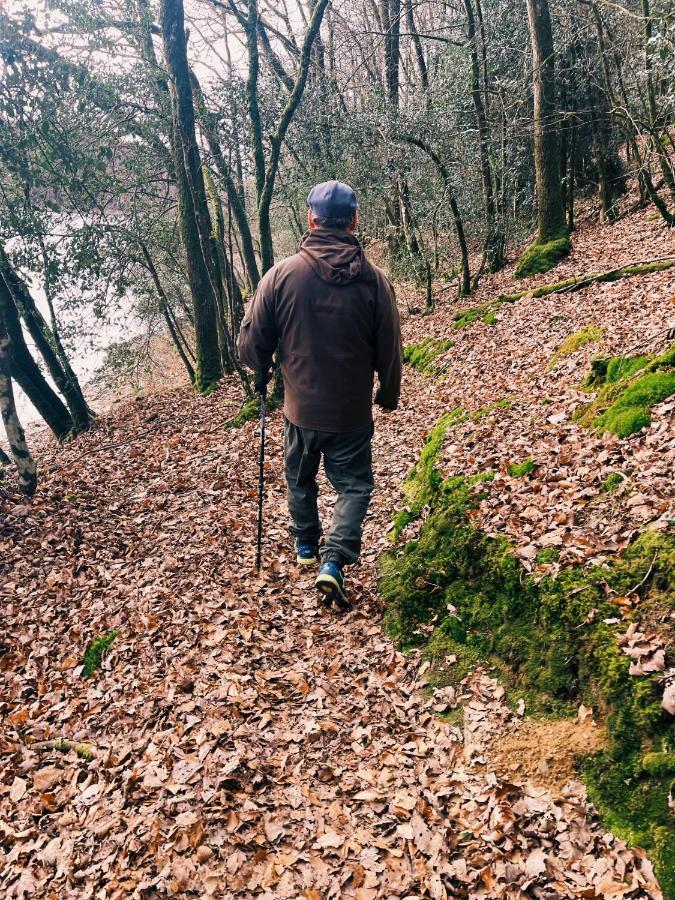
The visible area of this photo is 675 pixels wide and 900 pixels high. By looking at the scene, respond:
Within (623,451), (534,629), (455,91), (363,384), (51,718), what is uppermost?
(455,91)

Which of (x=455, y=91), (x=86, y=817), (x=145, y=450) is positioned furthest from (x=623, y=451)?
(x=455, y=91)

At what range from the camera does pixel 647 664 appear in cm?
280

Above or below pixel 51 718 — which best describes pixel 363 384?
above

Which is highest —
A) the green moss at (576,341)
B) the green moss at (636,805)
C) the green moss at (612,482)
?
the green moss at (576,341)

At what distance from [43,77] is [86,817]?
11267mm

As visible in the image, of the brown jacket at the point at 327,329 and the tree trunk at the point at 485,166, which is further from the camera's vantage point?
the tree trunk at the point at 485,166

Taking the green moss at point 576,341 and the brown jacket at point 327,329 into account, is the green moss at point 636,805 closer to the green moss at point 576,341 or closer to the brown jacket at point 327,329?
the brown jacket at point 327,329

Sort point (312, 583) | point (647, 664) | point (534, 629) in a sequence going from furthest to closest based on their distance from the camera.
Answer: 1. point (312, 583)
2. point (534, 629)
3. point (647, 664)

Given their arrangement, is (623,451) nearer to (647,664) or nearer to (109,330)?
(647,664)

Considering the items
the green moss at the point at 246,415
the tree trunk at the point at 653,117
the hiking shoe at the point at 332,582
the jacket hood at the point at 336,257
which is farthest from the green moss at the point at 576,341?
the tree trunk at the point at 653,117

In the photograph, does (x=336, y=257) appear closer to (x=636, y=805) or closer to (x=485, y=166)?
(x=636, y=805)

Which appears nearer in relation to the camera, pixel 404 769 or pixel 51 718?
pixel 404 769

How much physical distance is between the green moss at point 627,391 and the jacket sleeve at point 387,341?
1.73 meters

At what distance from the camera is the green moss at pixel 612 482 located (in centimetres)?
390
